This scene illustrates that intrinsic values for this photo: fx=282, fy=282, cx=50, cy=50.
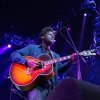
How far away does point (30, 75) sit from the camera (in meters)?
4.49

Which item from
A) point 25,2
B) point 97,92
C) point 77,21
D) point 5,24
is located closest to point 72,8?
point 77,21

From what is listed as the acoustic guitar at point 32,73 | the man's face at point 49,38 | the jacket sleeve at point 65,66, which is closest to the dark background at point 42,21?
the man's face at point 49,38

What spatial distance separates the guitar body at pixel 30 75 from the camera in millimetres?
4355

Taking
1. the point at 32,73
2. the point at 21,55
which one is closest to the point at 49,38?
the point at 21,55

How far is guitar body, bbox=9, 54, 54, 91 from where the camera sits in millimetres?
4355

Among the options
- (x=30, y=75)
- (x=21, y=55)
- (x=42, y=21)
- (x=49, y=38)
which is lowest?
(x=30, y=75)

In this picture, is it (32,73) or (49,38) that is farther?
(49,38)

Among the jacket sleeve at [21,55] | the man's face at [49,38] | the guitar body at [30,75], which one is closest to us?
the guitar body at [30,75]

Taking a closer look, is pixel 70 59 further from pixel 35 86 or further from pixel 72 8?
pixel 72 8

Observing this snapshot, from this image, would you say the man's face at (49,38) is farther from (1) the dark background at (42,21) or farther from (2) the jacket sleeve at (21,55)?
(1) the dark background at (42,21)

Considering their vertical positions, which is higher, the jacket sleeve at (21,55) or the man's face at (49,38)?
the man's face at (49,38)

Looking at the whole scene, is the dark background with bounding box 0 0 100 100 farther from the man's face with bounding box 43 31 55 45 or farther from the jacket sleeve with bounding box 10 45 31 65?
the jacket sleeve with bounding box 10 45 31 65

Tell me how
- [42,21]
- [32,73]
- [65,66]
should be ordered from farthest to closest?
[42,21]
[65,66]
[32,73]

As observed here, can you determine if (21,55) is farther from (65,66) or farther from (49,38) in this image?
(65,66)
